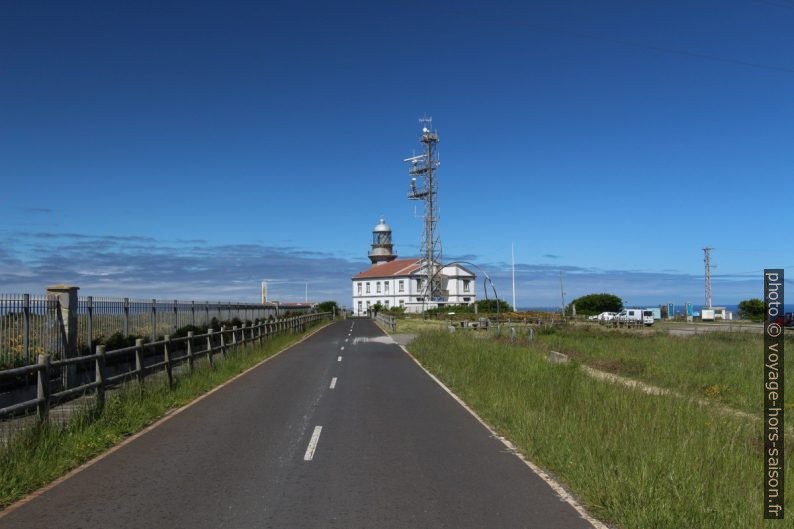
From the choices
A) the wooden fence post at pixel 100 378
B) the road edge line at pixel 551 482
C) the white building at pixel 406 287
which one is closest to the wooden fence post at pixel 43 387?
the wooden fence post at pixel 100 378

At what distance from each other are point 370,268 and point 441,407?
117m

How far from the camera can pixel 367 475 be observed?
766cm

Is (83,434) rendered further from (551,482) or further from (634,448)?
(634,448)

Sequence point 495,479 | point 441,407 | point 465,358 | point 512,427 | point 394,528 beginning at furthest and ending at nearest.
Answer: point 465,358
point 441,407
point 512,427
point 495,479
point 394,528

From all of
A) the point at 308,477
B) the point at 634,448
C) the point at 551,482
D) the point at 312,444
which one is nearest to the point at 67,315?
the point at 312,444

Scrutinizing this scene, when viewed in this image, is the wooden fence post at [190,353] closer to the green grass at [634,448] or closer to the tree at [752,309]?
the green grass at [634,448]

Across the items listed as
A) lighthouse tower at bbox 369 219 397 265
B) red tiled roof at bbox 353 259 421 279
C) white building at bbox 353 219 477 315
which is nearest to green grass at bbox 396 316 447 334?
white building at bbox 353 219 477 315

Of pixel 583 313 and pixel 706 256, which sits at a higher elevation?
pixel 706 256

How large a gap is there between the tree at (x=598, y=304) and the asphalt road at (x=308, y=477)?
9255 centimetres

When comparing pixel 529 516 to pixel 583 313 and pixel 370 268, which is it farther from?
pixel 370 268

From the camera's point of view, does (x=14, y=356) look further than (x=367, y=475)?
Yes

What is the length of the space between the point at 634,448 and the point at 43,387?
8.15 m

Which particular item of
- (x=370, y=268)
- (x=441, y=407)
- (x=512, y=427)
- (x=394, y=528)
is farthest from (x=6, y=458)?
(x=370, y=268)

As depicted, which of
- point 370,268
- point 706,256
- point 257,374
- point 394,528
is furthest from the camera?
point 370,268
